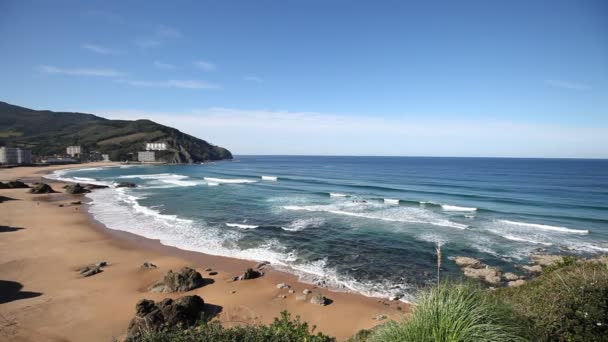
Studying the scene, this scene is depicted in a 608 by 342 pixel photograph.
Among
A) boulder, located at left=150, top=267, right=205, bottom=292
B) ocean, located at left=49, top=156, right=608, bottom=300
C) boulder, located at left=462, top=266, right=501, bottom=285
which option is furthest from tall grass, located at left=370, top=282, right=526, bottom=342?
boulder, located at left=462, top=266, right=501, bottom=285

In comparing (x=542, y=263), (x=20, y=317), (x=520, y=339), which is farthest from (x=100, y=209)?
(x=542, y=263)

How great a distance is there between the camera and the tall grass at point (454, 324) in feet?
14.2

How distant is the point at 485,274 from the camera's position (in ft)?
52.0

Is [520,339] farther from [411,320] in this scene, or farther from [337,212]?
[337,212]

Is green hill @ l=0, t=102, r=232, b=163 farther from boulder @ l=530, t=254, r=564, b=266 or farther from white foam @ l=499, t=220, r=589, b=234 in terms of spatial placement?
boulder @ l=530, t=254, r=564, b=266

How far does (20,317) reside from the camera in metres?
11.1

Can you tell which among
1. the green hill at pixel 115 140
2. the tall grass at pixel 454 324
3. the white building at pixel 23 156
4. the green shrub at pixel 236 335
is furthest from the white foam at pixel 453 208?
the white building at pixel 23 156

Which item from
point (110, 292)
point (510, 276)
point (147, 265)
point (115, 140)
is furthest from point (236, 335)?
point (115, 140)

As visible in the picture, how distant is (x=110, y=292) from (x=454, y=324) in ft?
50.5

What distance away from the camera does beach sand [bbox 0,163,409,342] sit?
1094cm

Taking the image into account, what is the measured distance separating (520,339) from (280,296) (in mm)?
10689

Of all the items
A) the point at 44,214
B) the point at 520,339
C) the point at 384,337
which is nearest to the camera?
the point at 520,339

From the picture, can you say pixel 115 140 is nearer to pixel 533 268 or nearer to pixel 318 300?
pixel 318 300

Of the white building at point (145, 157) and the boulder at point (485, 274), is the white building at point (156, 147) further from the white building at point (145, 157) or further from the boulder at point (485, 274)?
the boulder at point (485, 274)
